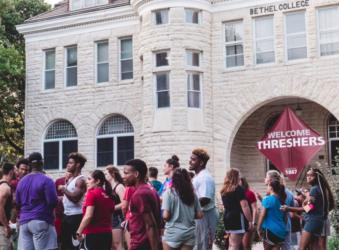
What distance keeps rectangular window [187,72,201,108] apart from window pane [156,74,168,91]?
3.10 ft

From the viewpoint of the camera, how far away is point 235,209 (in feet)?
32.4

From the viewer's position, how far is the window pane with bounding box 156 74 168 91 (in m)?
24.3

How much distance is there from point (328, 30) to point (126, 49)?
29.7ft

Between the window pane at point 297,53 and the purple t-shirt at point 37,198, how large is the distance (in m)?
16.5

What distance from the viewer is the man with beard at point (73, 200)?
9.44m

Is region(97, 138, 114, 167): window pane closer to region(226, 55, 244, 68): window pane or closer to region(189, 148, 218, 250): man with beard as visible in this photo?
region(226, 55, 244, 68): window pane

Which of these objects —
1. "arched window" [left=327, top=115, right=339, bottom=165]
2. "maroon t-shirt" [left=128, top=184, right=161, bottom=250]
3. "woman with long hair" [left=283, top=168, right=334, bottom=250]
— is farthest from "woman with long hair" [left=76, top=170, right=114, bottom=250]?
"arched window" [left=327, top=115, right=339, bottom=165]

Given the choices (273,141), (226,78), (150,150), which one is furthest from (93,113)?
(273,141)

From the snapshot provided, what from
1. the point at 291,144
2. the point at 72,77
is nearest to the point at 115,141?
the point at 72,77

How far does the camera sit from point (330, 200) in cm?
1026

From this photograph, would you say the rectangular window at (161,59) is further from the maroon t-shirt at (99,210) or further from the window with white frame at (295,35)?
the maroon t-shirt at (99,210)

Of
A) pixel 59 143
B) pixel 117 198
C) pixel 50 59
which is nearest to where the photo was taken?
pixel 117 198

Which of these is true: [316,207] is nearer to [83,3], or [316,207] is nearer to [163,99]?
[163,99]

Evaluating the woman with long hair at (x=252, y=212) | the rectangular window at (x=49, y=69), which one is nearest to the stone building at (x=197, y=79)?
the rectangular window at (x=49, y=69)
